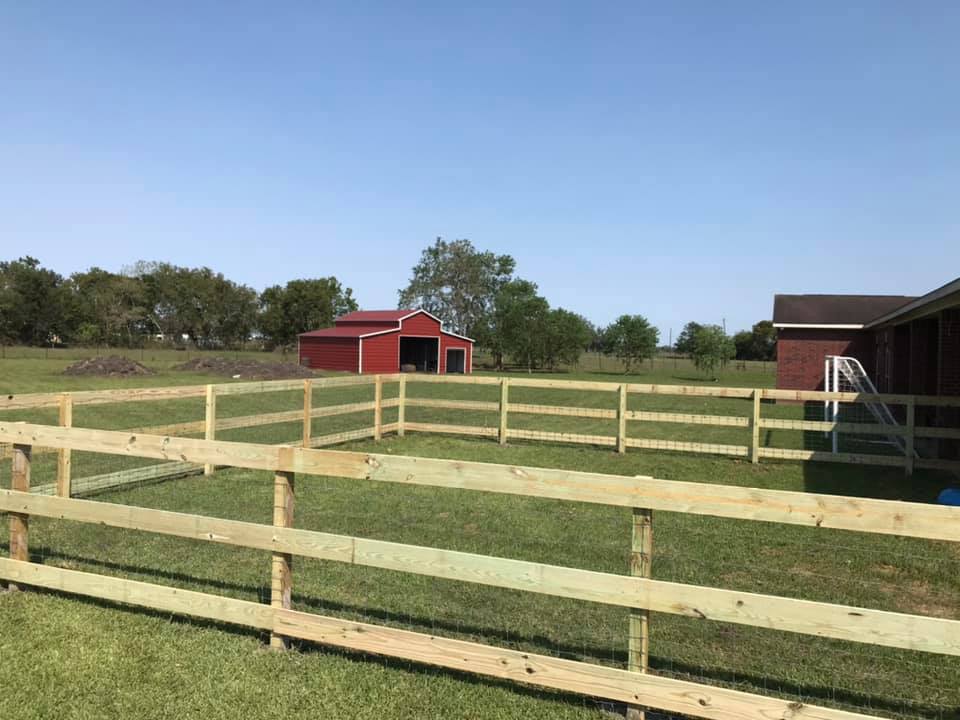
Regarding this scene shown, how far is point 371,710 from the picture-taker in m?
3.25

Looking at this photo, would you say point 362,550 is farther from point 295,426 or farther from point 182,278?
point 182,278

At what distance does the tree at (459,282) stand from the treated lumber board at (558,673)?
75422mm

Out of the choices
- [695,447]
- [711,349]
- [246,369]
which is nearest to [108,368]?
[246,369]

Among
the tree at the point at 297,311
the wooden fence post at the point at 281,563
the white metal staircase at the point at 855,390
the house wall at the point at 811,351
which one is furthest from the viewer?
the tree at the point at 297,311

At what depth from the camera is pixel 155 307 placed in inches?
3137

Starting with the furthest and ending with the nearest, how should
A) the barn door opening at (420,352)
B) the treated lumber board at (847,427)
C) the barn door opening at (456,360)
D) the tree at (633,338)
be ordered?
the tree at (633,338)
the barn door opening at (456,360)
the barn door opening at (420,352)
the treated lumber board at (847,427)

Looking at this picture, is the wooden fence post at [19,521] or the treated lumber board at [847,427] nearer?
the wooden fence post at [19,521]

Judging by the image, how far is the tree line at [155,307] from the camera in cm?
6438

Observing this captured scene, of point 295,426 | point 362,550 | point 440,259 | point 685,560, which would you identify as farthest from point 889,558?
point 440,259

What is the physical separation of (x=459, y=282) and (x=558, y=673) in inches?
3026

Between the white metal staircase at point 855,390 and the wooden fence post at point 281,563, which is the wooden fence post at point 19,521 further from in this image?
the white metal staircase at point 855,390

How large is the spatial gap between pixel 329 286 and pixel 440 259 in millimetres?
13285

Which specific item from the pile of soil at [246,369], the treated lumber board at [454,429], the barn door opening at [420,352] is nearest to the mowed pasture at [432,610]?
the treated lumber board at [454,429]

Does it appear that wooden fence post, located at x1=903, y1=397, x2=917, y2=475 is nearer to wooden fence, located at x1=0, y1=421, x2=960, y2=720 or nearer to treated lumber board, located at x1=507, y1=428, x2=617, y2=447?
treated lumber board, located at x1=507, y1=428, x2=617, y2=447
